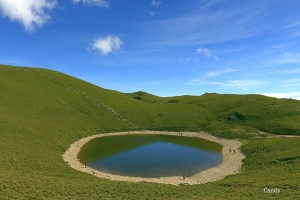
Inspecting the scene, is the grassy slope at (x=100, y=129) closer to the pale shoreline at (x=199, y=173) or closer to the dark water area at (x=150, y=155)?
the pale shoreline at (x=199, y=173)

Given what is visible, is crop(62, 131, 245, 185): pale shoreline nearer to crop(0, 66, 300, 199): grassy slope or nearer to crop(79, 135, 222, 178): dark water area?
crop(79, 135, 222, 178): dark water area

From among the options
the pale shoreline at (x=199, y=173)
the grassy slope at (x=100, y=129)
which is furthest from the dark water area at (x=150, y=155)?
the grassy slope at (x=100, y=129)

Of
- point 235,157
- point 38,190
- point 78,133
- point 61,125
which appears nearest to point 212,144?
point 235,157

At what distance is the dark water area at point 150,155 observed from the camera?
141 feet

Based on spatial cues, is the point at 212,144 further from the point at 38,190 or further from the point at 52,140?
the point at 38,190

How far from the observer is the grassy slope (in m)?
27.9

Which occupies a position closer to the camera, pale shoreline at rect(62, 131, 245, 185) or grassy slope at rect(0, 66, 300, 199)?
grassy slope at rect(0, 66, 300, 199)

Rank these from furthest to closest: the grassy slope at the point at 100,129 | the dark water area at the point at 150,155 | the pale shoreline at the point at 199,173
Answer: the dark water area at the point at 150,155 < the pale shoreline at the point at 199,173 < the grassy slope at the point at 100,129

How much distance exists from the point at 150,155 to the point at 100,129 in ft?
98.9

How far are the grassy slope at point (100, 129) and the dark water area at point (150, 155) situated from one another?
271 inches

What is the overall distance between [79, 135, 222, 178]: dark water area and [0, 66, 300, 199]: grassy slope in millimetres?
6876

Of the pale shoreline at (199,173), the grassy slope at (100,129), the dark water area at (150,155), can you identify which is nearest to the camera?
the grassy slope at (100,129)

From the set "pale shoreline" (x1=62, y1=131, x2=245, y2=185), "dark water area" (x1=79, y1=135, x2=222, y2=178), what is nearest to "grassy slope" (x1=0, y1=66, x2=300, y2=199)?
"pale shoreline" (x1=62, y1=131, x2=245, y2=185)

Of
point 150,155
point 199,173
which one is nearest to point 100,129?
point 150,155
